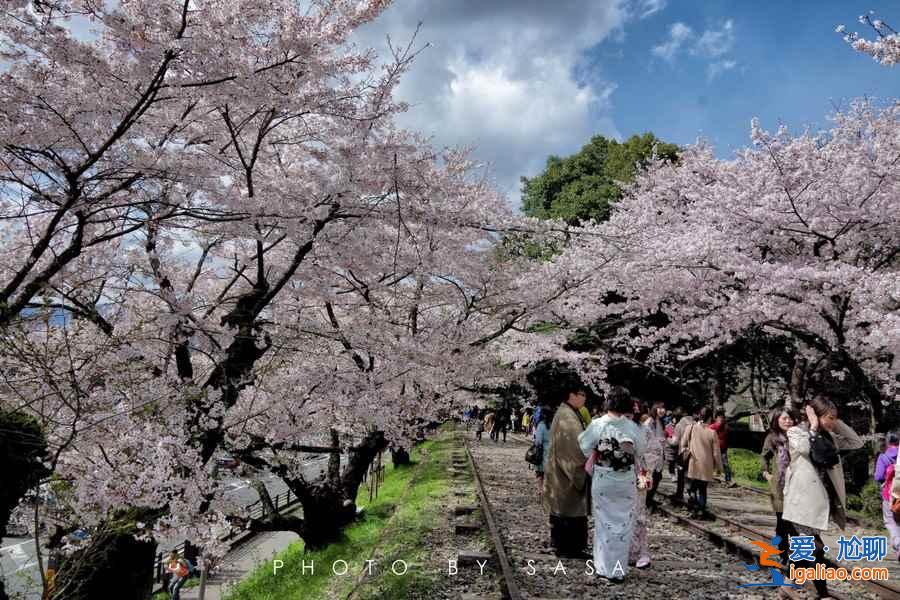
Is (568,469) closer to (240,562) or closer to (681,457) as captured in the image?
(681,457)

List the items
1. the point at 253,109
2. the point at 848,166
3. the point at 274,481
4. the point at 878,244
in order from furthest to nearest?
the point at 274,481 → the point at 878,244 → the point at 848,166 → the point at 253,109

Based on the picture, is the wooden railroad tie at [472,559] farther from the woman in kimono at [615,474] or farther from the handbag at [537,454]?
the handbag at [537,454]

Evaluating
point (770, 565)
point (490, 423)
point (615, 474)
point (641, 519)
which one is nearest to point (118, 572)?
point (615, 474)

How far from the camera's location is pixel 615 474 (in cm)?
585

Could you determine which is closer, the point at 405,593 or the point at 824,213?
the point at 405,593

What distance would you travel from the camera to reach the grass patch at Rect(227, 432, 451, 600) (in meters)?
6.86

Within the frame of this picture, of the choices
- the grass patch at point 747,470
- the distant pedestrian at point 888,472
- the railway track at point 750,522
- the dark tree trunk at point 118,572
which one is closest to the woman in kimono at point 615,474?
the railway track at point 750,522

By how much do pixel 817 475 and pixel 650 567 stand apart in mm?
2089

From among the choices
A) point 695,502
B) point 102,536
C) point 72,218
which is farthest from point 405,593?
point 695,502

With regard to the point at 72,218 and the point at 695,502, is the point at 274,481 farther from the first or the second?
the point at 72,218

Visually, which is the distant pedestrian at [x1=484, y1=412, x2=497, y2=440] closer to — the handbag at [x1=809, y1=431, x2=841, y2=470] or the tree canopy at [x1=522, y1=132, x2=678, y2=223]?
the tree canopy at [x1=522, y1=132, x2=678, y2=223]

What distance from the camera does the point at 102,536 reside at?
16.4ft

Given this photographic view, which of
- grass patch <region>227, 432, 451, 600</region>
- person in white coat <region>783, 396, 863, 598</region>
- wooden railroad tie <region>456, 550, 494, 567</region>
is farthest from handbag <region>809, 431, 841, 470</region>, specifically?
grass patch <region>227, 432, 451, 600</region>

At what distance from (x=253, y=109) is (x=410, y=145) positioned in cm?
160
